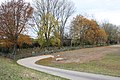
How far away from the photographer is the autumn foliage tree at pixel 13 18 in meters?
48.9

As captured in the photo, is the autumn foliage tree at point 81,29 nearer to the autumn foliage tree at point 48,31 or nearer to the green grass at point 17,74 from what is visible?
the autumn foliage tree at point 48,31

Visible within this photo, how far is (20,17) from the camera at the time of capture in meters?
50.1

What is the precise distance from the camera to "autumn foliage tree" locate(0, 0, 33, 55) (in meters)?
48.9

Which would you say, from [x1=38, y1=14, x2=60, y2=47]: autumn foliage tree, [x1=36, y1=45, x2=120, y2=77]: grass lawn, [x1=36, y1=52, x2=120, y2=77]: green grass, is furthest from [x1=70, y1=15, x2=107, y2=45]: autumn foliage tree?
[x1=36, y1=52, x2=120, y2=77]: green grass

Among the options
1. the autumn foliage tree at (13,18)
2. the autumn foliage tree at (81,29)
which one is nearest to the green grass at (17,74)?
the autumn foliage tree at (13,18)

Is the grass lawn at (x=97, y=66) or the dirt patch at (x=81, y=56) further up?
the dirt patch at (x=81, y=56)

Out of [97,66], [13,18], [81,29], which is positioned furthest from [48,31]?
[97,66]

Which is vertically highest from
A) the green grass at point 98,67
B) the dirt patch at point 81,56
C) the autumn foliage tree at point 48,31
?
the autumn foliage tree at point 48,31

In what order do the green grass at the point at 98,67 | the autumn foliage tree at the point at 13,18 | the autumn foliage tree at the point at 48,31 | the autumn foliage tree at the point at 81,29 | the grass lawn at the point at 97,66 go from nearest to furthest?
the green grass at the point at 98,67, the grass lawn at the point at 97,66, the autumn foliage tree at the point at 13,18, the autumn foliage tree at the point at 48,31, the autumn foliage tree at the point at 81,29

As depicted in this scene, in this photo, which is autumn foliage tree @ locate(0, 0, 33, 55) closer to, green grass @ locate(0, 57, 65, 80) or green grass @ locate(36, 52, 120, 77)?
green grass @ locate(36, 52, 120, 77)

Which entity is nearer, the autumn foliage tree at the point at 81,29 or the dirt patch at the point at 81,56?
the dirt patch at the point at 81,56

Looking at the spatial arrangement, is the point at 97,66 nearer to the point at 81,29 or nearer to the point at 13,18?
the point at 13,18

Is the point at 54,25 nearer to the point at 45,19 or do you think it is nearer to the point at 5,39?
the point at 45,19

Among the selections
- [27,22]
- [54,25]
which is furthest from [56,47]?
[27,22]
